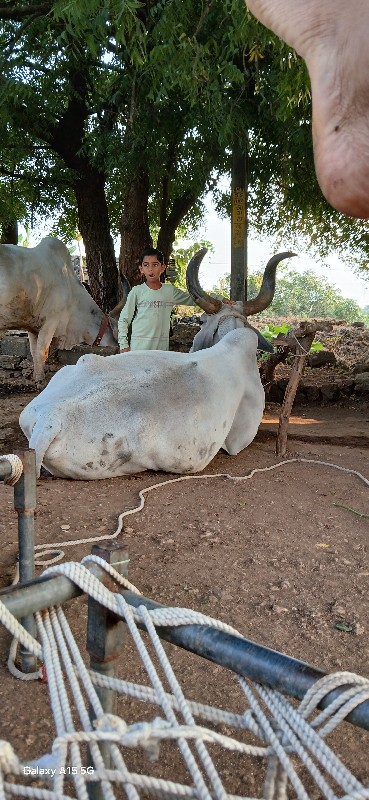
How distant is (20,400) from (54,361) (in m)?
1.81

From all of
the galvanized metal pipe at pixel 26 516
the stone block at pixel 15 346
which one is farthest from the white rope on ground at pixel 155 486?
the stone block at pixel 15 346

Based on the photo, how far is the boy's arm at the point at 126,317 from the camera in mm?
5215

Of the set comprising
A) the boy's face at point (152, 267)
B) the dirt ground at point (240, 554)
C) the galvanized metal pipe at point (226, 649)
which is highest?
the boy's face at point (152, 267)

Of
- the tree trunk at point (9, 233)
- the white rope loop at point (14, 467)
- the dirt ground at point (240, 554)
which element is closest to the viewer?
the white rope loop at point (14, 467)

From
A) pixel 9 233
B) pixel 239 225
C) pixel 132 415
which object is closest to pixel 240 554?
pixel 132 415

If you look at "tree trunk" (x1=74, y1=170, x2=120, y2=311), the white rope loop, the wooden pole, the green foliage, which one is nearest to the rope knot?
the white rope loop

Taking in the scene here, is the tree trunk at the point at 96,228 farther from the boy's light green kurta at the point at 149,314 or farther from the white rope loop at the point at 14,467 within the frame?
the white rope loop at the point at 14,467

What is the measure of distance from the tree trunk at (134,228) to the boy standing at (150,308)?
2.55 meters

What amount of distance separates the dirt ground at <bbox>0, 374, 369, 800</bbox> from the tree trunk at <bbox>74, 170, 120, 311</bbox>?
161 inches

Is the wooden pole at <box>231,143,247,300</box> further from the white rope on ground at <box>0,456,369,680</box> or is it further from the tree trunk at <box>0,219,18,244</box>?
the tree trunk at <box>0,219,18,244</box>

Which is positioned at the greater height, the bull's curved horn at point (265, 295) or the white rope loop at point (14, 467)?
the bull's curved horn at point (265, 295)

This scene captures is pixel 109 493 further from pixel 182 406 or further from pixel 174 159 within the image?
pixel 174 159

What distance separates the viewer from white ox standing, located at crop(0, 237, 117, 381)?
7742 millimetres

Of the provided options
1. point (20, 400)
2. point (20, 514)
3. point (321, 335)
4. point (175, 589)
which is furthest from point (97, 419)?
point (321, 335)
